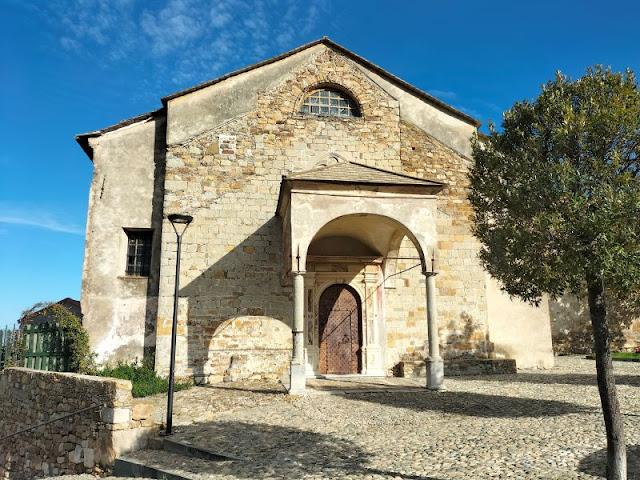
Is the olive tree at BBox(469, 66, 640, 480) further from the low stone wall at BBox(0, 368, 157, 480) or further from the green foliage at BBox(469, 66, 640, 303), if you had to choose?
the low stone wall at BBox(0, 368, 157, 480)

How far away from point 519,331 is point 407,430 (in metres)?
7.93

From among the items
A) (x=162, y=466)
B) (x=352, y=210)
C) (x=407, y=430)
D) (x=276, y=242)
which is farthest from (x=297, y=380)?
(x=276, y=242)

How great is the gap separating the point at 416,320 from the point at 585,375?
169 inches

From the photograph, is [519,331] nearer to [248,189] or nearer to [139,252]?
[248,189]

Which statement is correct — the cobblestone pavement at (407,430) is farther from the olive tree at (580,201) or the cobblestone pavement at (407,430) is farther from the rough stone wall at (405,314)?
the rough stone wall at (405,314)

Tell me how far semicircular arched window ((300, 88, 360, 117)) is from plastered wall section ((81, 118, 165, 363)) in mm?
4106

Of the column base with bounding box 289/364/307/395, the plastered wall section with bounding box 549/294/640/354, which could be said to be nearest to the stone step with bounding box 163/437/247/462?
the column base with bounding box 289/364/307/395

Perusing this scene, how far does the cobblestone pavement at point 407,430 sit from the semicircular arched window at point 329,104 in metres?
7.45

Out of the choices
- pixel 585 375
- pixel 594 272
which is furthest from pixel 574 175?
pixel 585 375

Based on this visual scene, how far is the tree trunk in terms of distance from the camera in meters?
4.58

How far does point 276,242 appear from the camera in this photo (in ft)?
40.3

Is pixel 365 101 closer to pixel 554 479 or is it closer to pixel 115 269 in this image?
pixel 115 269

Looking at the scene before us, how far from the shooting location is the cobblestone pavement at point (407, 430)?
16.8 feet

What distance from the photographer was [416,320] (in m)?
12.5
